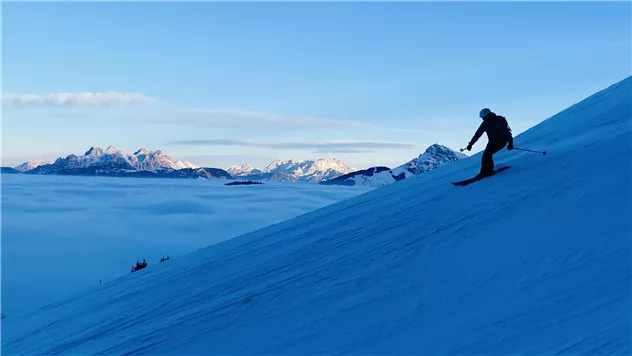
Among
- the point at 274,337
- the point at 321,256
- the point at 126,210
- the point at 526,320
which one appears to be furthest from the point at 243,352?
the point at 126,210

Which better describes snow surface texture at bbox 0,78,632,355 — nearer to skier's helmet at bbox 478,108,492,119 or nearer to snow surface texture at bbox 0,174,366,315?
skier's helmet at bbox 478,108,492,119

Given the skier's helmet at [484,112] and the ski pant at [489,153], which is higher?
the skier's helmet at [484,112]

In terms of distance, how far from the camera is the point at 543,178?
297 inches

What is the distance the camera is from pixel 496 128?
8297 millimetres

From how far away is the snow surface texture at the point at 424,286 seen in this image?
359 centimetres

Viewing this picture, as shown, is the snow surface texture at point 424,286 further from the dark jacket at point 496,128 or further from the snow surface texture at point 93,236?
the snow surface texture at point 93,236

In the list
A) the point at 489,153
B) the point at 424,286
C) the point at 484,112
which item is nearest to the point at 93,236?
the point at 489,153

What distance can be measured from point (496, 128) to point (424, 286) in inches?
184

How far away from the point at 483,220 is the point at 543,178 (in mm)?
1980

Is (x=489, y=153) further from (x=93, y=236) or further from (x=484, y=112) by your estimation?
(x=93, y=236)

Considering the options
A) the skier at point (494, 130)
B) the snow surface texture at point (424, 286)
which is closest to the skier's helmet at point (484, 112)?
the skier at point (494, 130)

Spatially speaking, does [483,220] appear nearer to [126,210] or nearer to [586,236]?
[586,236]

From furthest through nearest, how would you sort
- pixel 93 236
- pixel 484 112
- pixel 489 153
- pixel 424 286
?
pixel 93 236 → pixel 489 153 → pixel 484 112 → pixel 424 286

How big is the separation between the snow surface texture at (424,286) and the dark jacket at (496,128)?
0.71m
